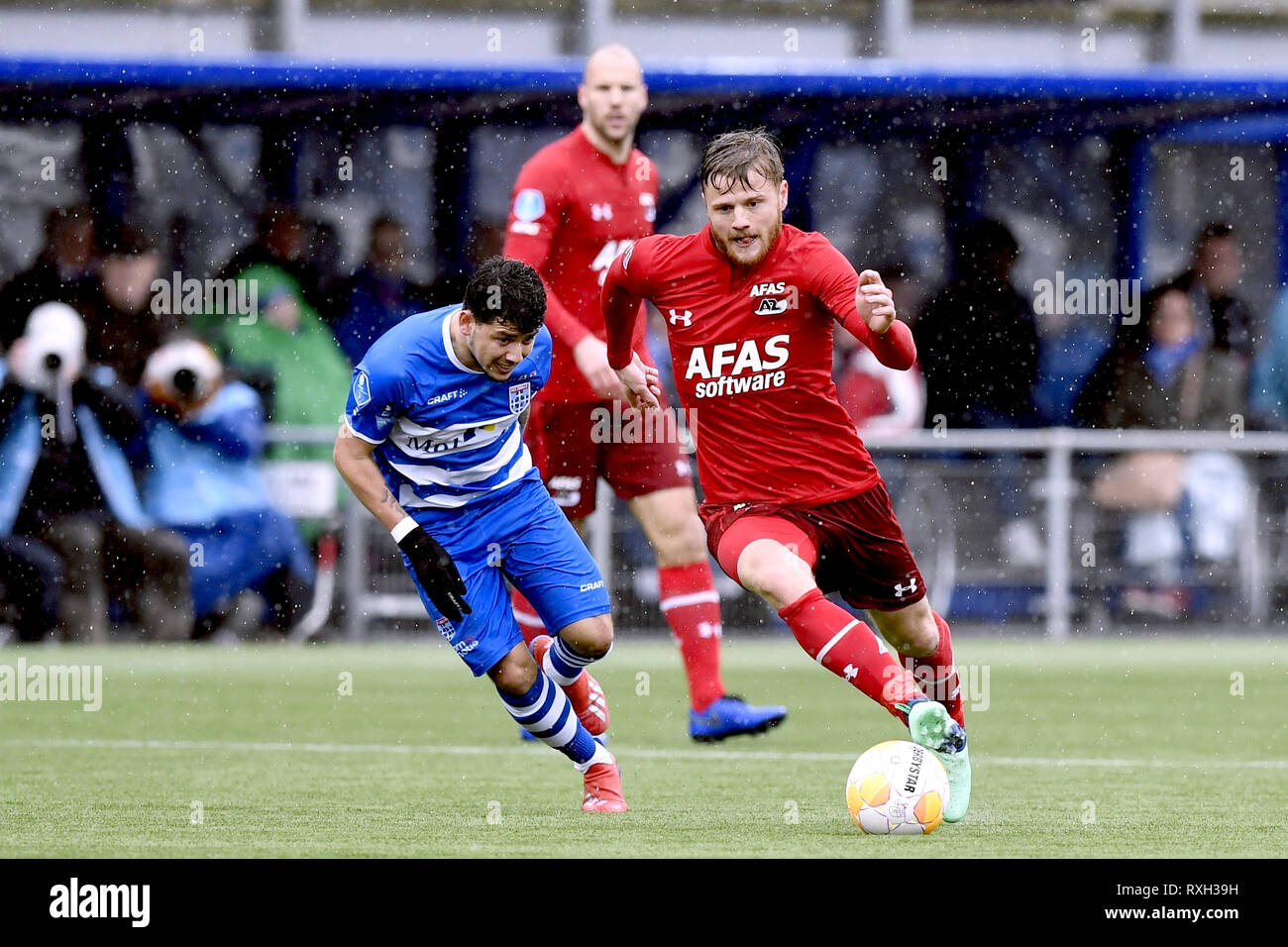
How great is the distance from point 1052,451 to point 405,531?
8.44m

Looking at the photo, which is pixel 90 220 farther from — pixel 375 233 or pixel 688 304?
pixel 688 304

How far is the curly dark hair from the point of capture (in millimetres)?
6984

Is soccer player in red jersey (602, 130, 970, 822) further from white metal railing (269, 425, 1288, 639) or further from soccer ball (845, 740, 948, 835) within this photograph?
white metal railing (269, 425, 1288, 639)

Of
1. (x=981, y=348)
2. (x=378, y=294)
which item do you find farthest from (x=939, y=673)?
(x=981, y=348)

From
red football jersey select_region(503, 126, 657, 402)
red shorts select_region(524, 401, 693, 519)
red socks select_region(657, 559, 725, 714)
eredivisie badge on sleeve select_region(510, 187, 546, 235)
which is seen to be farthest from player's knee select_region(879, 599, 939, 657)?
eredivisie badge on sleeve select_region(510, 187, 546, 235)

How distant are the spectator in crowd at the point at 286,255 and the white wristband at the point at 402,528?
7995 millimetres

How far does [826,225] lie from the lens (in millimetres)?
16734

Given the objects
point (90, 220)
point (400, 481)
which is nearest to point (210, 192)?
point (90, 220)

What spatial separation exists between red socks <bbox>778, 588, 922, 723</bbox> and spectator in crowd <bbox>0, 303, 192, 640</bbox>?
25.6 feet

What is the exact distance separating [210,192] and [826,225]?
4.33 metres

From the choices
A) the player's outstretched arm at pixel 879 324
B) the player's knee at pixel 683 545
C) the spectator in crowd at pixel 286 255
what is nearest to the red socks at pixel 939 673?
the player's outstretched arm at pixel 879 324

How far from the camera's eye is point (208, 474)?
1397cm

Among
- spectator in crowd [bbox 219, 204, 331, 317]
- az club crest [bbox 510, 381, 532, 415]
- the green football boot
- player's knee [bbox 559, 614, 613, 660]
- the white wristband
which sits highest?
spectator in crowd [bbox 219, 204, 331, 317]

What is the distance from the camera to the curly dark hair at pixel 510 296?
6984 millimetres
